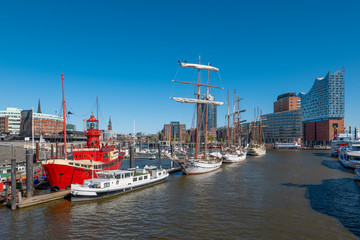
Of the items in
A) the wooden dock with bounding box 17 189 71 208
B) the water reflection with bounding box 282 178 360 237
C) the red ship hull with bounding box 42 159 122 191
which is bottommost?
the water reflection with bounding box 282 178 360 237

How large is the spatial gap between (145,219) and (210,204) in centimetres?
1036

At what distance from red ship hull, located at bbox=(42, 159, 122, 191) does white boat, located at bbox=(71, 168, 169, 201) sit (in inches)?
68.0

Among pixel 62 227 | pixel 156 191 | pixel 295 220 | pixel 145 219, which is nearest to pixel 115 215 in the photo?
pixel 145 219

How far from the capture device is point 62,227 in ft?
83.3

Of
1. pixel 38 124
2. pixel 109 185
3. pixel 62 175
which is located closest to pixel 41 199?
pixel 62 175

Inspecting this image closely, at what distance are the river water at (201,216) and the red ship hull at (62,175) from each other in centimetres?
456

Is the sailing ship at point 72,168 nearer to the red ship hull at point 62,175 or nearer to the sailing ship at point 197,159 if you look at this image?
the red ship hull at point 62,175

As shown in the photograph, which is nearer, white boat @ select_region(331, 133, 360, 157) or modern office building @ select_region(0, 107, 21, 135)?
white boat @ select_region(331, 133, 360, 157)

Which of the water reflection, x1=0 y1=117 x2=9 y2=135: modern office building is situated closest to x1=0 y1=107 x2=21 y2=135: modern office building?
x1=0 y1=117 x2=9 y2=135: modern office building

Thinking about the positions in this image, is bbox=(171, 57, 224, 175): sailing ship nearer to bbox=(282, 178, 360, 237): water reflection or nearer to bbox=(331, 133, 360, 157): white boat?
bbox=(282, 178, 360, 237): water reflection

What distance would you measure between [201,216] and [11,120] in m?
208

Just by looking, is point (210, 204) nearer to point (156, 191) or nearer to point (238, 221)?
point (238, 221)

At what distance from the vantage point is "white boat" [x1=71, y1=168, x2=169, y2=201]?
33.9 metres

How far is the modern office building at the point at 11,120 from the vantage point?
179 meters
